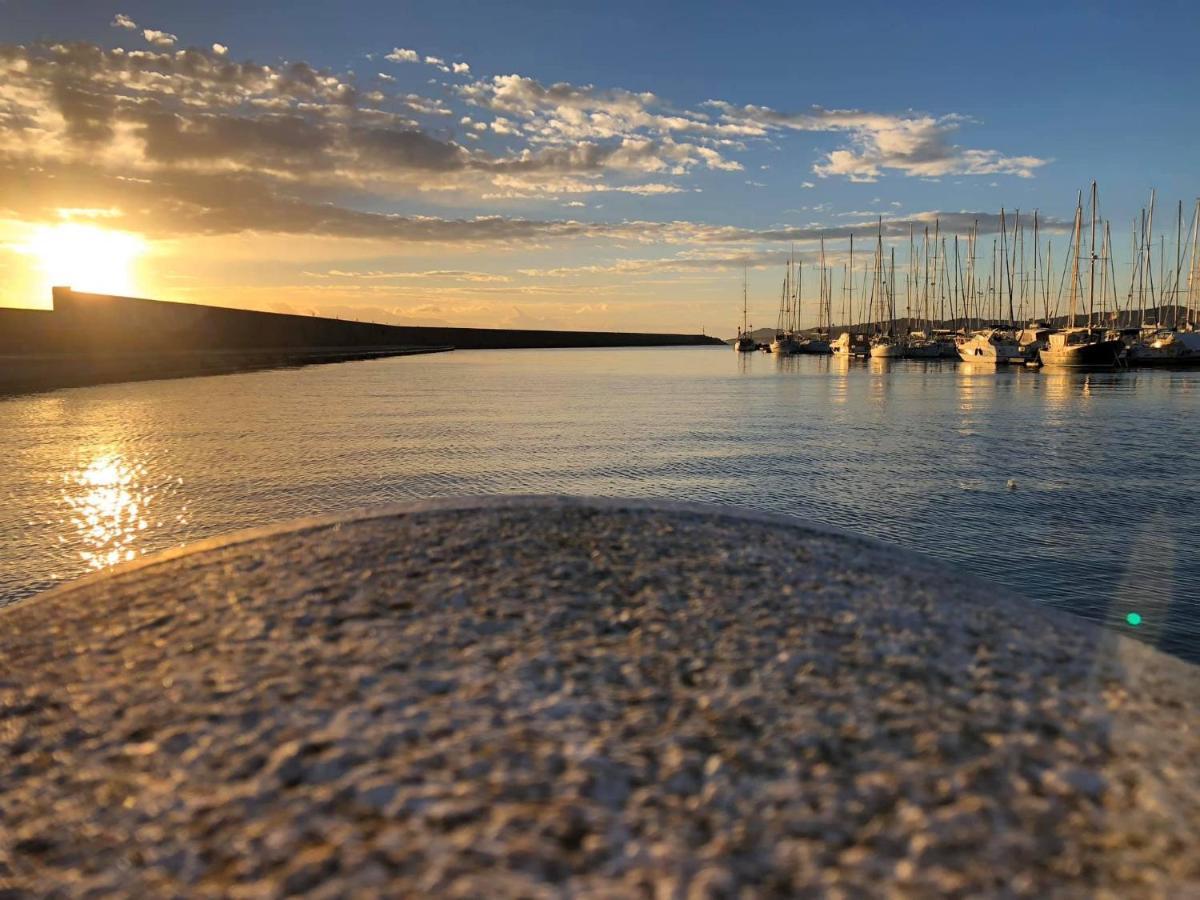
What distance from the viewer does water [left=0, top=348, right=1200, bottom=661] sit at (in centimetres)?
1108

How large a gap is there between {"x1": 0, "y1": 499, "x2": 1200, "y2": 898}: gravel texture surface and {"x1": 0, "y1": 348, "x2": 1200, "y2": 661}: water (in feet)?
15.8

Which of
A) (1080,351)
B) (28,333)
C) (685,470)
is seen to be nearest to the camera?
(685,470)

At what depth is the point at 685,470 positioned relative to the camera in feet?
59.5

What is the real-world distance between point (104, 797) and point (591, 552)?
3.26 meters

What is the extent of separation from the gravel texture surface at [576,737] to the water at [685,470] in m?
4.80

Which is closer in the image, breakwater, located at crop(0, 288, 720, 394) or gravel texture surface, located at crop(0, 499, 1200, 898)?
gravel texture surface, located at crop(0, 499, 1200, 898)

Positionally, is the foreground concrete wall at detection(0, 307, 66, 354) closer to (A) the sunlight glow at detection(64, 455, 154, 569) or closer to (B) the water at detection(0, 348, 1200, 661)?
(B) the water at detection(0, 348, 1200, 661)

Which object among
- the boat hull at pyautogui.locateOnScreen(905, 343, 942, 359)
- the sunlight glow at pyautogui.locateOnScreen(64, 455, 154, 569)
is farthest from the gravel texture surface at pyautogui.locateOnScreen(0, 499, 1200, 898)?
the boat hull at pyautogui.locateOnScreen(905, 343, 942, 359)

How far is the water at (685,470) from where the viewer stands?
36.3 feet

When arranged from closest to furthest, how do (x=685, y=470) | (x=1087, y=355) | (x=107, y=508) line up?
1. (x=107, y=508)
2. (x=685, y=470)
3. (x=1087, y=355)

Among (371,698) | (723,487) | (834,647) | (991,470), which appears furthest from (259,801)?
(991,470)

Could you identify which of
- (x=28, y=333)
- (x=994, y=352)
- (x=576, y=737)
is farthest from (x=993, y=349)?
(x=28, y=333)

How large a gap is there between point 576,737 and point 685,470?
581 inches

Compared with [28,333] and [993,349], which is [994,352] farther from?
[28,333]
